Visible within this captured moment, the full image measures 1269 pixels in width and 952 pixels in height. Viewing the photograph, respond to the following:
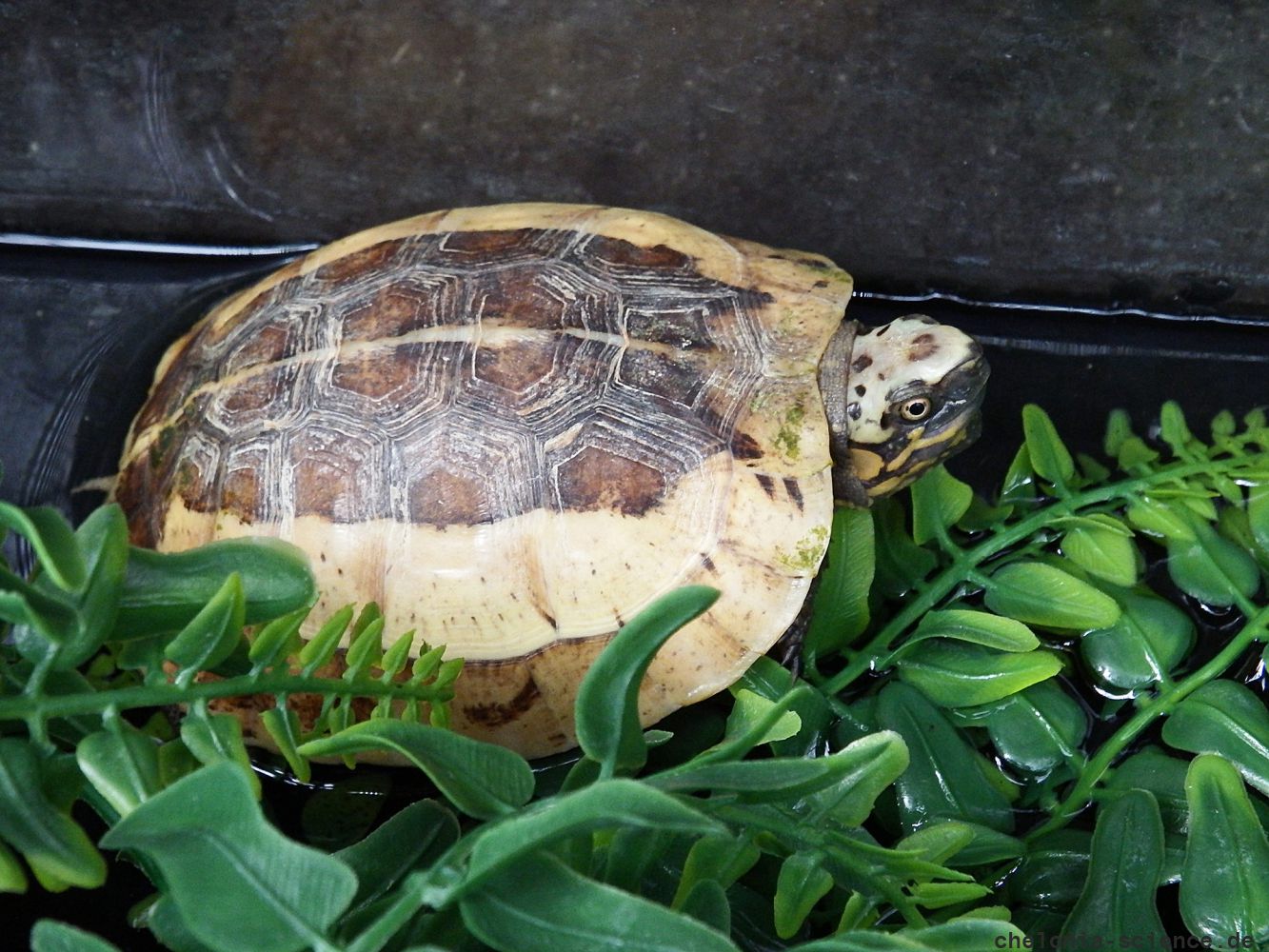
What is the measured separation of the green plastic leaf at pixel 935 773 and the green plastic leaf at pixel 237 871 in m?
0.77

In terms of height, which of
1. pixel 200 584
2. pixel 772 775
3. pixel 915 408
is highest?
pixel 200 584

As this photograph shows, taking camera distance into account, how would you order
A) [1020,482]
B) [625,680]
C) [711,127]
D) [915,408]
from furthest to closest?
[711,127] < [1020,482] < [915,408] < [625,680]

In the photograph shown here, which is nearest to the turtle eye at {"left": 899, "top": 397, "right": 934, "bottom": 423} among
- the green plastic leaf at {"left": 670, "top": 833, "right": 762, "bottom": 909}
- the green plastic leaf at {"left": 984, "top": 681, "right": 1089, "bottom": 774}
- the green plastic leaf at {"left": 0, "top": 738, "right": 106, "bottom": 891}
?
the green plastic leaf at {"left": 984, "top": 681, "right": 1089, "bottom": 774}

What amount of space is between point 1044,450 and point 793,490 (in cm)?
36

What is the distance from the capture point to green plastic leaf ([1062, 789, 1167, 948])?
3.05 ft

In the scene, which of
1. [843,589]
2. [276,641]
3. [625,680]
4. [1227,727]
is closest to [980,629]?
[843,589]

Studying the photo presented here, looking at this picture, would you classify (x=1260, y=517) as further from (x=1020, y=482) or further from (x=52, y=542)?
(x=52, y=542)

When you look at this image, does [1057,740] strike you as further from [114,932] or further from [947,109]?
[114,932]

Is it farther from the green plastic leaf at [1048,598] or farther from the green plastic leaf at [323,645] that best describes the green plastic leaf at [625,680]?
the green plastic leaf at [1048,598]

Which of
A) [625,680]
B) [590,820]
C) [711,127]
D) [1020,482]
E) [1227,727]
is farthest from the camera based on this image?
[711,127]

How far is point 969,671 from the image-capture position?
1198 millimetres

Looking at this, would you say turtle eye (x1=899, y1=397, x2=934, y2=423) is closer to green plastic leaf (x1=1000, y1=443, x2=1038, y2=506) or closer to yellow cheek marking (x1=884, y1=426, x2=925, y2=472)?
yellow cheek marking (x1=884, y1=426, x2=925, y2=472)

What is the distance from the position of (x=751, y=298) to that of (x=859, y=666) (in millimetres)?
473

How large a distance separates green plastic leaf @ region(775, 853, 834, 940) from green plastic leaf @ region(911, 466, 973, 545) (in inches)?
23.9
